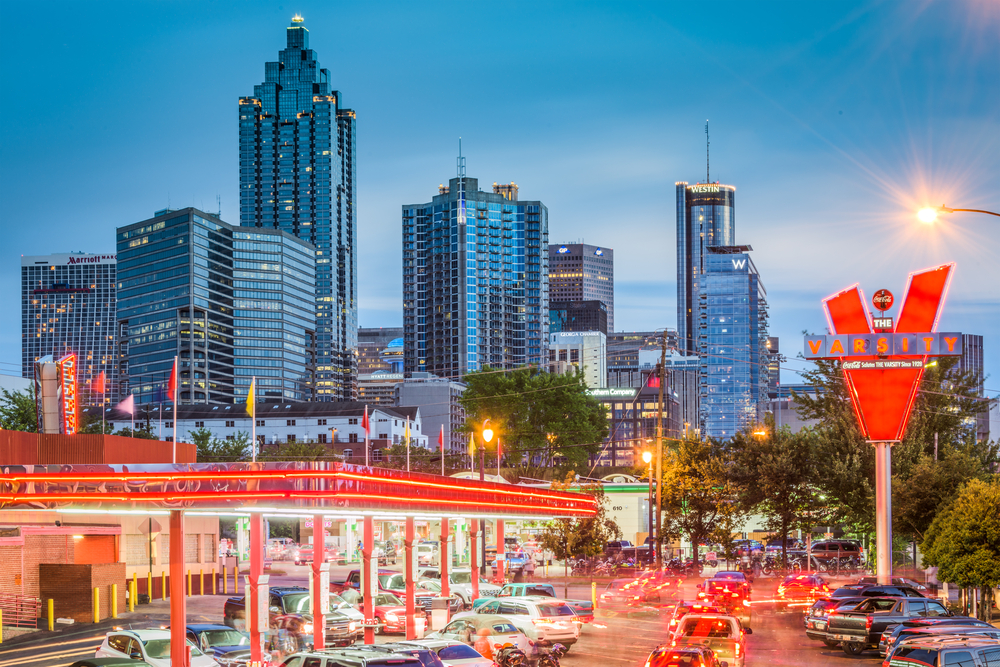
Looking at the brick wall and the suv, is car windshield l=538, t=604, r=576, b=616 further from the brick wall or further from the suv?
the brick wall

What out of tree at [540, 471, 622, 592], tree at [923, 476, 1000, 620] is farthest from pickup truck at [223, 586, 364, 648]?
tree at [540, 471, 622, 592]

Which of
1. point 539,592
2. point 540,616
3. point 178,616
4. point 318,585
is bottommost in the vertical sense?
point 539,592

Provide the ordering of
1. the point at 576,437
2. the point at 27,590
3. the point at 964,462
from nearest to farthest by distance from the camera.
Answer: the point at 27,590 → the point at 964,462 → the point at 576,437

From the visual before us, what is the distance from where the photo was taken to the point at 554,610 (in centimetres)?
3219

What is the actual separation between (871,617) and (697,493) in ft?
95.0

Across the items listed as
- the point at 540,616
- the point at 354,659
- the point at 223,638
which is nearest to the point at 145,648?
the point at 223,638

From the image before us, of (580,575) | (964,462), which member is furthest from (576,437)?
(964,462)

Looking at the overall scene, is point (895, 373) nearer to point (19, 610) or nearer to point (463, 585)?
point (463, 585)

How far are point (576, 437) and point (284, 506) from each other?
9798cm

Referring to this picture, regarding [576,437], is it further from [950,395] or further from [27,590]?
[27,590]

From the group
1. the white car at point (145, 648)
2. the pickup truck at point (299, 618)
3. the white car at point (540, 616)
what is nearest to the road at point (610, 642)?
the white car at point (540, 616)

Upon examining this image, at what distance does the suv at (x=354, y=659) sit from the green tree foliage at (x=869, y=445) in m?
40.7

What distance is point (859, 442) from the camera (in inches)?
2341

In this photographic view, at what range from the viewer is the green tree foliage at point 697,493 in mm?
61156
